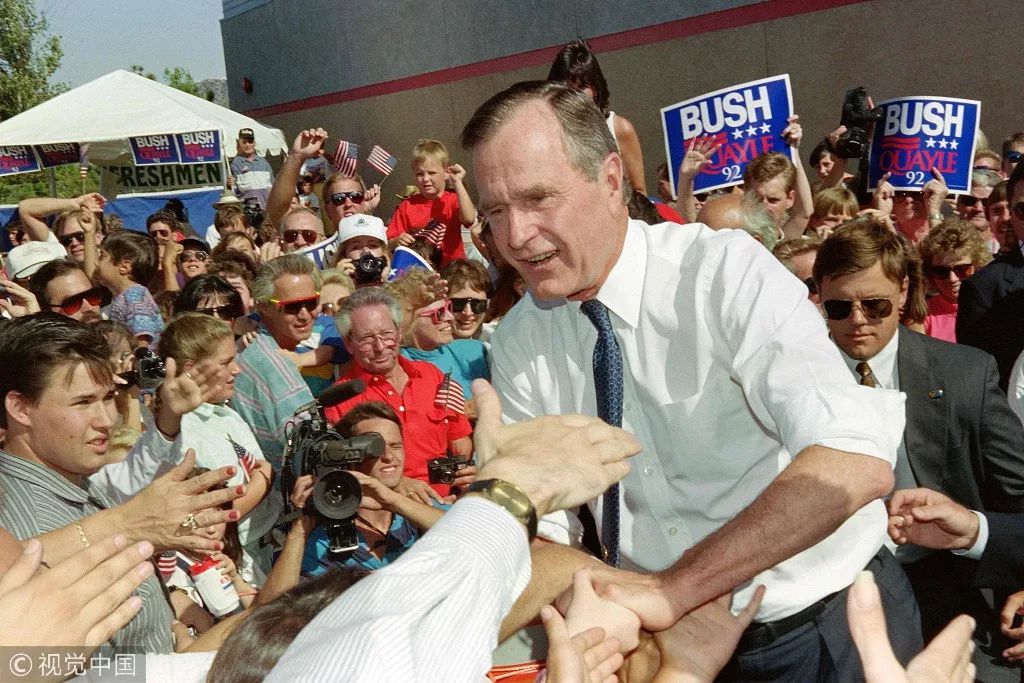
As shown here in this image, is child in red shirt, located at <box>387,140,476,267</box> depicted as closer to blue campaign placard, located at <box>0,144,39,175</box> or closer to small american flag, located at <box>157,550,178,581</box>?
small american flag, located at <box>157,550,178,581</box>

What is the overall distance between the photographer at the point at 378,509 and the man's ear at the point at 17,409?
1.05m

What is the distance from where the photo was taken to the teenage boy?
675cm

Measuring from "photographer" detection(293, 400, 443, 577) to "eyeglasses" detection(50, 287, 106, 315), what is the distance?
9.00ft

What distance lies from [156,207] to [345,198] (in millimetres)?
6789

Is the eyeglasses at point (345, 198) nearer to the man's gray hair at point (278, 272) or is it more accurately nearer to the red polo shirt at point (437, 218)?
the red polo shirt at point (437, 218)

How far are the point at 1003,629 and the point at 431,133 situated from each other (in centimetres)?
1696

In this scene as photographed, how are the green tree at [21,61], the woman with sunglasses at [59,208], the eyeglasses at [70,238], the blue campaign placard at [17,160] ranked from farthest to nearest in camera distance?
the green tree at [21,61] < the blue campaign placard at [17,160] < the eyeglasses at [70,238] < the woman with sunglasses at [59,208]

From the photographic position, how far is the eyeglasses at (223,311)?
5859 mm

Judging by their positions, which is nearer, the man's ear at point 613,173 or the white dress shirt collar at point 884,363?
the man's ear at point 613,173

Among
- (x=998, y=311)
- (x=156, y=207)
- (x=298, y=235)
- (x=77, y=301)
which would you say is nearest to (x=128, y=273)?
(x=77, y=301)

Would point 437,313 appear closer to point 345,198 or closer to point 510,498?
point 345,198

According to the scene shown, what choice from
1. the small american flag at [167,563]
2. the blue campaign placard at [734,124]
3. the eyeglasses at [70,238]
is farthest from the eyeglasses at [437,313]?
the eyeglasses at [70,238]

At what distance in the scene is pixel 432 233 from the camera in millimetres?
8195

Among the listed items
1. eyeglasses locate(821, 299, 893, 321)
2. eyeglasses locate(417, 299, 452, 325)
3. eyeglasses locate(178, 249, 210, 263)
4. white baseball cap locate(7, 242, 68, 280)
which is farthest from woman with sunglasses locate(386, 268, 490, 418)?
white baseball cap locate(7, 242, 68, 280)
